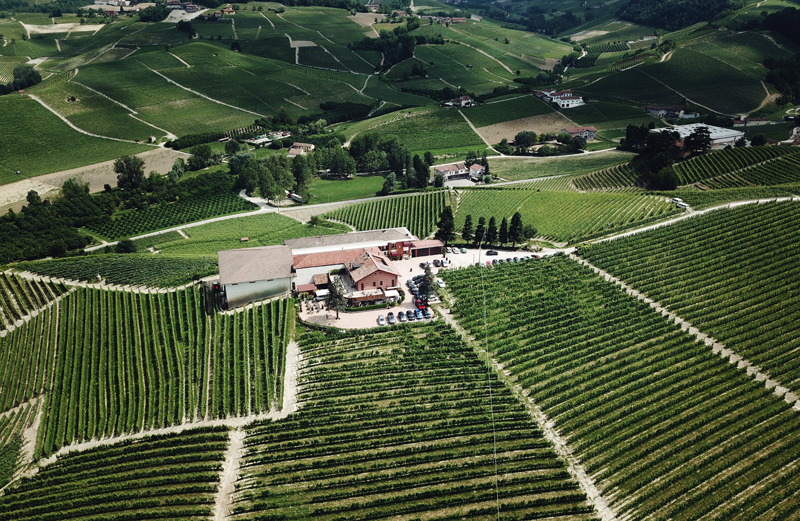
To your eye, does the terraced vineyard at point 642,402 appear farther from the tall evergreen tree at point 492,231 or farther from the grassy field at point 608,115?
the grassy field at point 608,115

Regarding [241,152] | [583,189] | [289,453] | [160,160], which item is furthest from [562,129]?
[289,453]

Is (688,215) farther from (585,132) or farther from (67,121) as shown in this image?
(67,121)

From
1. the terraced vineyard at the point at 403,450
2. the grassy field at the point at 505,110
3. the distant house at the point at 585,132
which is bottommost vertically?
the distant house at the point at 585,132

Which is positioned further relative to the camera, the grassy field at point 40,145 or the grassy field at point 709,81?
the grassy field at point 709,81

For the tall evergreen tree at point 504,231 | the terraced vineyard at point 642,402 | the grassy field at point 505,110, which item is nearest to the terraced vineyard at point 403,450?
the terraced vineyard at point 642,402

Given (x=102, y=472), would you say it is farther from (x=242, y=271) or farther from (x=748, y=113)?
(x=748, y=113)

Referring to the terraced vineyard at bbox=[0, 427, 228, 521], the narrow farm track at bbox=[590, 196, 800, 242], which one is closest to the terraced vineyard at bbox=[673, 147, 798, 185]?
the narrow farm track at bbox=[590, 196, 800, 242]
